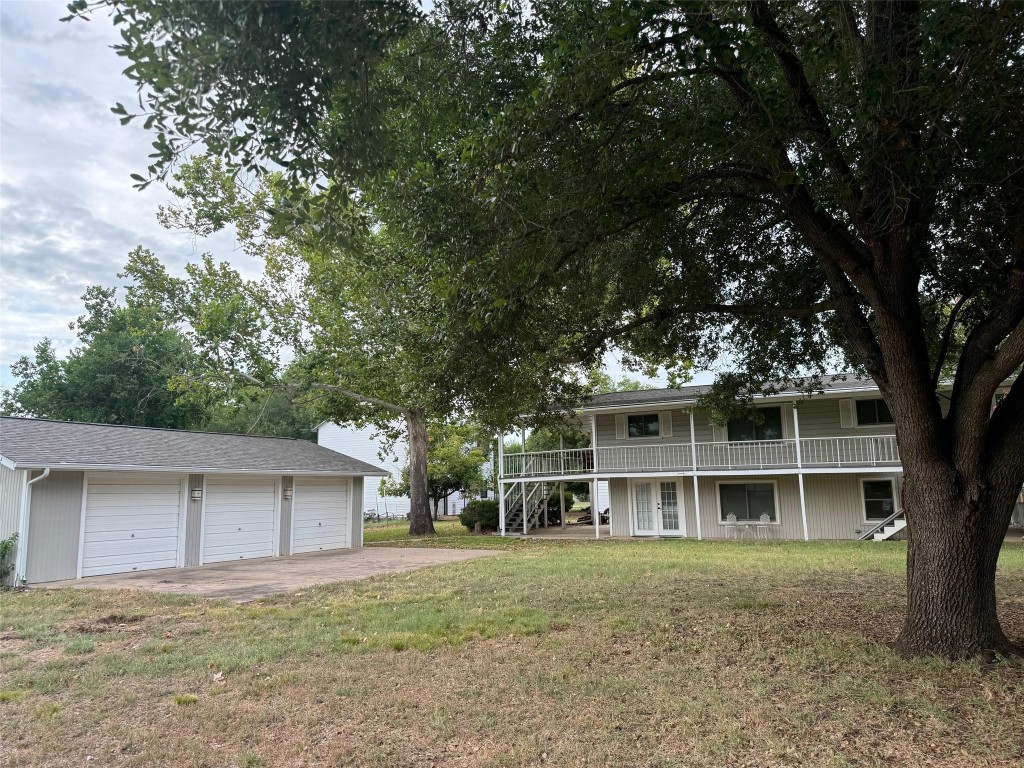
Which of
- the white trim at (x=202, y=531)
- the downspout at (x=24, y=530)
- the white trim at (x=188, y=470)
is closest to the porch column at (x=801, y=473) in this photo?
the white trim at (x=188, y=470)

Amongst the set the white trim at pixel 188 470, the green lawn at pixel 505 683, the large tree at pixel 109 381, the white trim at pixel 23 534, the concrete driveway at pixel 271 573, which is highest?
the large tree at pixel 109 381

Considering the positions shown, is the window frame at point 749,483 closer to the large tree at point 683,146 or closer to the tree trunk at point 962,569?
the large tree at point 683,146

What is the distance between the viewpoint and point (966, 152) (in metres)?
5.73

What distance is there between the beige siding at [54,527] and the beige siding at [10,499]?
0.21m

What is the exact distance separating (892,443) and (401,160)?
660 inches

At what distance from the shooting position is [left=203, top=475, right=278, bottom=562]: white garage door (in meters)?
15.3

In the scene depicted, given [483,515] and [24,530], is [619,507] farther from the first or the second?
[24,530]

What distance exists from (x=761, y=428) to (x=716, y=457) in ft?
5.86

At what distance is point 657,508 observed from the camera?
71.3 ft

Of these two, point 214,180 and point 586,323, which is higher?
point 214,180

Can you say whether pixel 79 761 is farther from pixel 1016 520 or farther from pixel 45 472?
pixel 1016 520

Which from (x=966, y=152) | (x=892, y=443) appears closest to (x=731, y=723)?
(x=966, y=152)

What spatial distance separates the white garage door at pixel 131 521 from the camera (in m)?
12.9

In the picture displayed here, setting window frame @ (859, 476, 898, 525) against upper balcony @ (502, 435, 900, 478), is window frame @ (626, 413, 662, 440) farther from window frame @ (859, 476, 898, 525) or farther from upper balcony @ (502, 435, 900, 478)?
window frame @ (859, 476, 898, 525)
